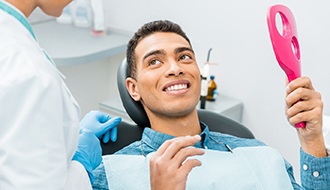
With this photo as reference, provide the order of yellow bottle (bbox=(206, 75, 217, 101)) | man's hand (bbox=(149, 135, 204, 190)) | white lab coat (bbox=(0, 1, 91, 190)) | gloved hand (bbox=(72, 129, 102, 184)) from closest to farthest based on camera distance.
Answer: white lab coat (bbox=(0, 1, 91, 190)) < man's hand (bbox=(149, 135, 204, 190)) < gloved hand (bbox=(72, 129, 102, 184)) < yellow bottle (bbox=(206, 75, 217, 101))

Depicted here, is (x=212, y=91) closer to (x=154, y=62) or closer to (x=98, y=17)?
(x=98, y=17)

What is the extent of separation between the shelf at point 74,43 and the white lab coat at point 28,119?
173 cm

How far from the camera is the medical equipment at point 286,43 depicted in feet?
4.66

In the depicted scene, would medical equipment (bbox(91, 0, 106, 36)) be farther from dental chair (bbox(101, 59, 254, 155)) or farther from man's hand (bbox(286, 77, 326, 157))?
man's hand (bbox(286, 77, 326, 157))

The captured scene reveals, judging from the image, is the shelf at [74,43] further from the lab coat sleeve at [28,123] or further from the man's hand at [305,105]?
the lab coat sleeve at [28,123]

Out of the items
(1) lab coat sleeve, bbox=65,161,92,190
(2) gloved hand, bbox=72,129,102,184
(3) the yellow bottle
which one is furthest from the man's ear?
(3) the yellow bottle

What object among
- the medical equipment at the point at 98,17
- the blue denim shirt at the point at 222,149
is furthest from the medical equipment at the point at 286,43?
the medical equipment at the point at 98,17

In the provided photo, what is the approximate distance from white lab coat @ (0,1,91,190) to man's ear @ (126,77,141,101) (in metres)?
0.84

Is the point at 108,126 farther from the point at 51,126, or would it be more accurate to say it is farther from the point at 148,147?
the point at 51,126

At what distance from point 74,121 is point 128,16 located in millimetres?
2122

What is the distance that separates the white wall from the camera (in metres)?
2.47

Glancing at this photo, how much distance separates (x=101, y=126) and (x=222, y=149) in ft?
1.38

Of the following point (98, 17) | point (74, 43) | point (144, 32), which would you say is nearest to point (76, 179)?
point (144, 32)

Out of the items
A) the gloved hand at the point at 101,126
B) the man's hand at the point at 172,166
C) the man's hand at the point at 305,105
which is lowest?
the gloved hand at the point at 101,126
